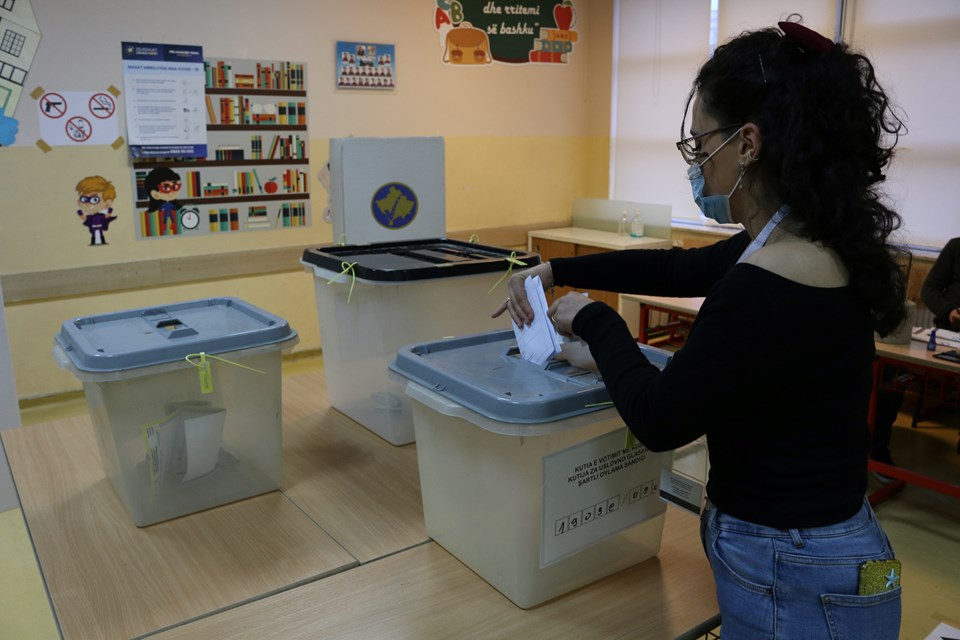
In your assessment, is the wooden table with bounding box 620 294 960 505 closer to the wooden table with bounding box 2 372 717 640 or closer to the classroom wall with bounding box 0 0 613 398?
the wooden table with bounding box 2 372 717 640

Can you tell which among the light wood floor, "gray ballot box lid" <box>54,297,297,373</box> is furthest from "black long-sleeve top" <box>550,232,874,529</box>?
the light wood floor

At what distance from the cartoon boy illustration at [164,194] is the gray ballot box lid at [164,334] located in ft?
9.57

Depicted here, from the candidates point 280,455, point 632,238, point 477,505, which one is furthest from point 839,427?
point 632,238

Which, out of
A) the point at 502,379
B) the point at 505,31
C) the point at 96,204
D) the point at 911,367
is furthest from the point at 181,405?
the point at 505,31

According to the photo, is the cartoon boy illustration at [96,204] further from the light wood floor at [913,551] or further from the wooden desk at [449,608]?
the wooden desk at [449,608]

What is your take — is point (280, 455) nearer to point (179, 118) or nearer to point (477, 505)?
point (477, 505)

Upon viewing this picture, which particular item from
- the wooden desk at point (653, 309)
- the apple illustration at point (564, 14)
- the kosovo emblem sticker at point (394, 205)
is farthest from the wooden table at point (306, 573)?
the apple illustration at point (564, 14)

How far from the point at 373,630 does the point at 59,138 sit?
12.3ft

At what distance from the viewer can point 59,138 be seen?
12.9 feet

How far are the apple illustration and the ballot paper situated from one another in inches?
198

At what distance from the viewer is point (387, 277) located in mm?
1603

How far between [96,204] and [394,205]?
2739 mm

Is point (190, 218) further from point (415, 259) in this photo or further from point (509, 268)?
point (509, 268)

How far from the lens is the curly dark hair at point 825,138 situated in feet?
2.80
